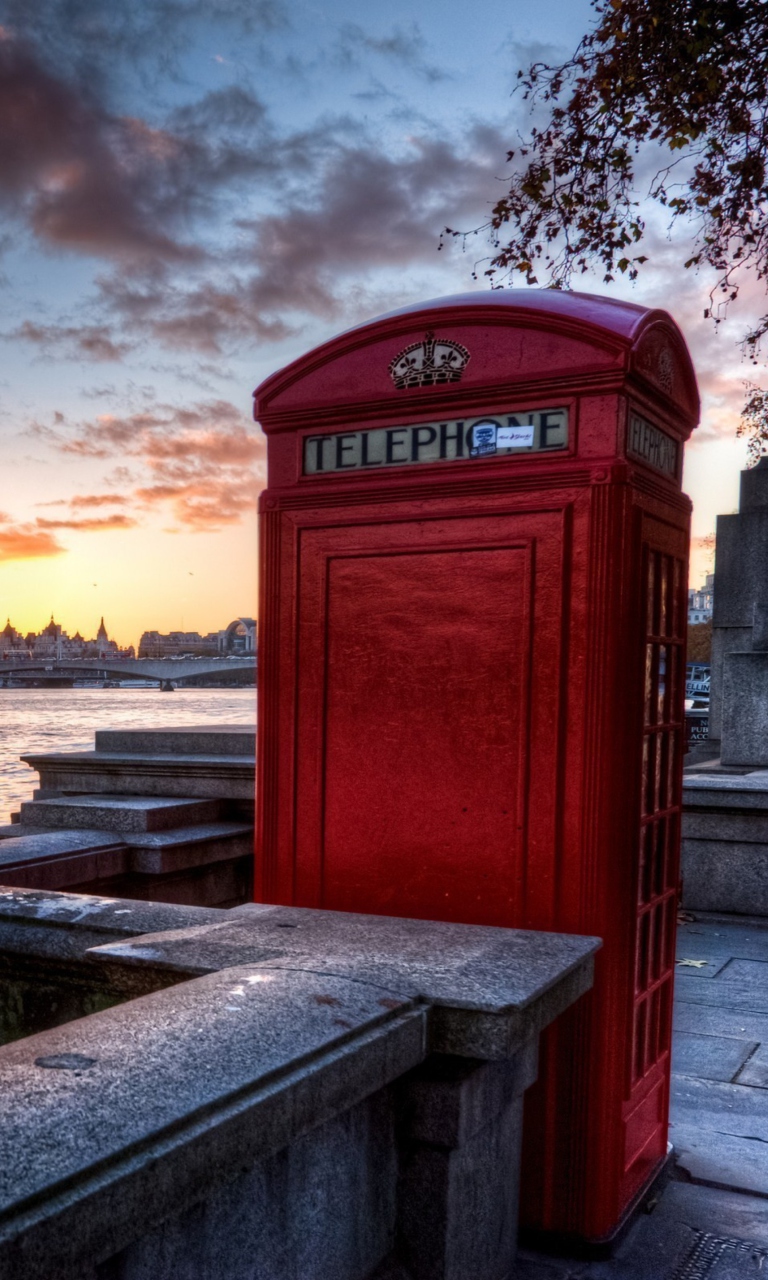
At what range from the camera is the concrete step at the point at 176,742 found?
5.84 meters

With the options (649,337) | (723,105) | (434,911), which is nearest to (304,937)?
(434,911)

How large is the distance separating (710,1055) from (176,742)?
3.29 metres

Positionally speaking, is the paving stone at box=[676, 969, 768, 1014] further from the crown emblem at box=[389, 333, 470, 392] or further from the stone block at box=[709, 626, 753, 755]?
the stone block at box=[709, 626, 753, 755]

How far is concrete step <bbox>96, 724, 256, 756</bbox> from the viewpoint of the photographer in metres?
5.84

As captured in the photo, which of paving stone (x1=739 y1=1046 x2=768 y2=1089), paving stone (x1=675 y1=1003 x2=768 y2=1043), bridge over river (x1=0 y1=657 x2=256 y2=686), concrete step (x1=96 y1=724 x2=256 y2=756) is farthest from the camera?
bridge over river (x1=0 y1=657 x2=256 y2=686)

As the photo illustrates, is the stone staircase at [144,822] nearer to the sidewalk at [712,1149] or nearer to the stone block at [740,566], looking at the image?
the sidewalk at [712,1149]

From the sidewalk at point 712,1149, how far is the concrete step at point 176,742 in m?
2.73

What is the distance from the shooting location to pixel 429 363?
2.88 metres

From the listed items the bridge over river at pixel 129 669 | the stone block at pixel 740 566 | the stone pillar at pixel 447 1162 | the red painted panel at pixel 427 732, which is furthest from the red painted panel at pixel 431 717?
the bridge over river at pixel 129 669

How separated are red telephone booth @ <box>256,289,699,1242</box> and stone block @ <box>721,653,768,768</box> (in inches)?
302

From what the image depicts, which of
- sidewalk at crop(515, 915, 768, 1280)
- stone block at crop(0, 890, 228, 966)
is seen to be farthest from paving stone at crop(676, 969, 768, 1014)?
stone block at crop(0, 890, 228, 966)

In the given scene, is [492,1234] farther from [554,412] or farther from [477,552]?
[554,412]

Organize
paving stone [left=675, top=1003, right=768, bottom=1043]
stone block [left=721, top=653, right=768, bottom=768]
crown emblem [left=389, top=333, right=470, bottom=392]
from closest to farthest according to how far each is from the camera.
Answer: crown emblem [left=389, top=333, right=470, bottom=392]
paving stone [left=675, top=1003, right=768, bottom=1043]
stone block [left=721, top=653, right=768, bottom=768]

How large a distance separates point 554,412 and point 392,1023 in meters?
1.60
